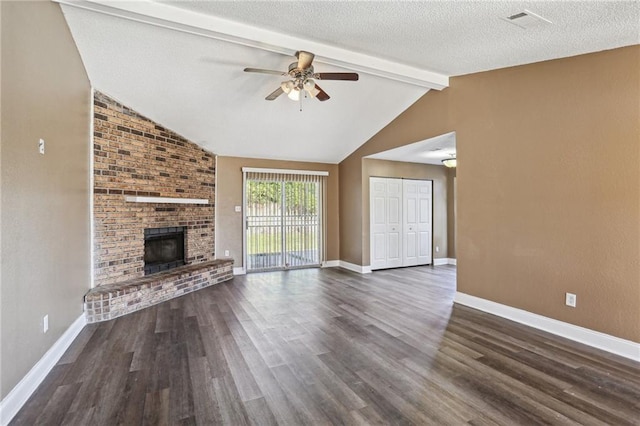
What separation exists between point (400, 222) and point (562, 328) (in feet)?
12.9

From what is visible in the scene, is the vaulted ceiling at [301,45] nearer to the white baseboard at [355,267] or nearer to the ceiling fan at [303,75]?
the ceiling fan at [303,75]

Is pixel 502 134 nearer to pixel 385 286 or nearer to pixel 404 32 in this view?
pixel 404 32

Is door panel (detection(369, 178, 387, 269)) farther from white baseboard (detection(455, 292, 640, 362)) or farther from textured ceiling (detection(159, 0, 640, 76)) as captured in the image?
textured ceiling (detection(159, 0, 640, 76))

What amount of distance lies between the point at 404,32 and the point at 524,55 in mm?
1396

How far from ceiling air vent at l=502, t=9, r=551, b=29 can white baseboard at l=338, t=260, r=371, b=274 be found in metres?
4.73

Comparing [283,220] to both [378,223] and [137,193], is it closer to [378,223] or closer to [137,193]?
[378,223]

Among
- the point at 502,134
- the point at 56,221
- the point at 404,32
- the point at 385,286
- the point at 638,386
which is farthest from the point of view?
the point at 385,286

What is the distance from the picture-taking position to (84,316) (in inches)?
139

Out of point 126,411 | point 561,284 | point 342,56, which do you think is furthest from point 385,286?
point 126,411

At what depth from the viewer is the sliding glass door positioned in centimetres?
657

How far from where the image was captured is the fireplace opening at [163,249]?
483cm

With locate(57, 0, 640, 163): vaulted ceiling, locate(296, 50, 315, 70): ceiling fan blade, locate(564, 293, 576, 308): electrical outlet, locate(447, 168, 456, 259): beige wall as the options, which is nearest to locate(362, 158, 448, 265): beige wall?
locate(447, 168, 456, 259): beige wall

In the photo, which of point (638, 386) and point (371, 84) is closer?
point (638, 386)

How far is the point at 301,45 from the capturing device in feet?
10.9
